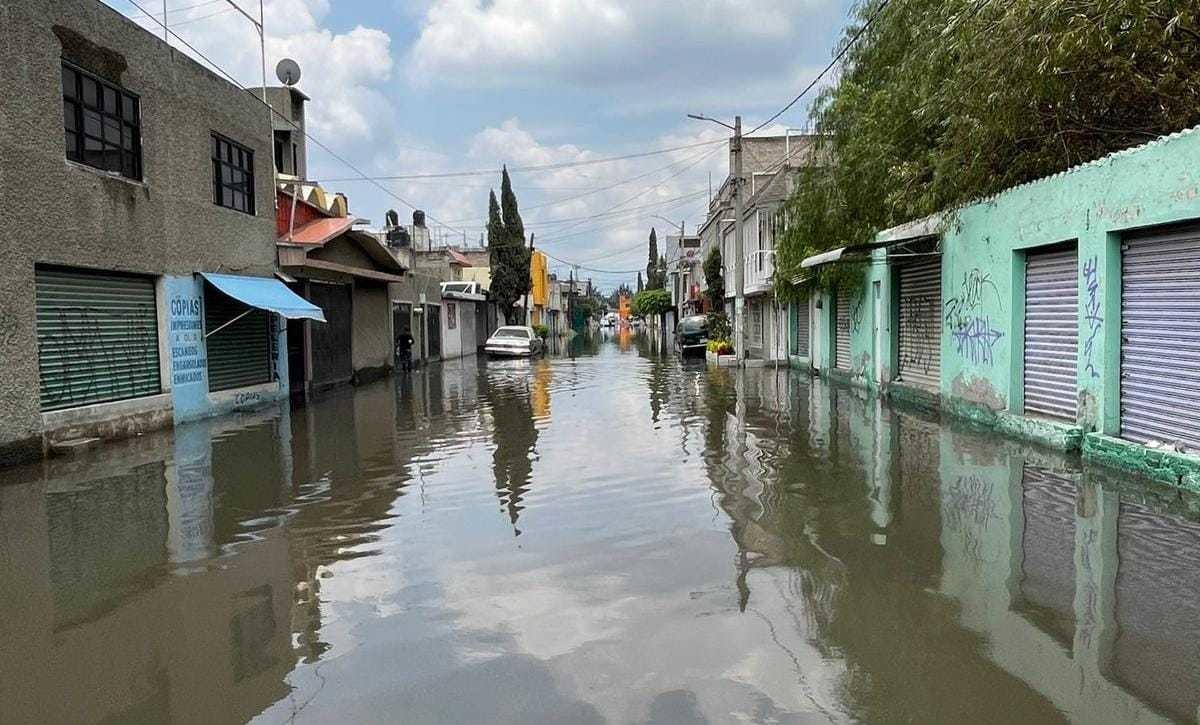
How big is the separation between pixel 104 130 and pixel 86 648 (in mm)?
10534

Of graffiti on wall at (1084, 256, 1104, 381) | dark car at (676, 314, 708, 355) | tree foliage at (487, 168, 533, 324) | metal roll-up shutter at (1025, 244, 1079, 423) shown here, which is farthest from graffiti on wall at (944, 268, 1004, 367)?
tree foliage at (487, 168, 533, 324)

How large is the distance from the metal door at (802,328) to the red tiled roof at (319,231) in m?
13.2

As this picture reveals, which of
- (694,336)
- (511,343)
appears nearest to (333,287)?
(511,343)

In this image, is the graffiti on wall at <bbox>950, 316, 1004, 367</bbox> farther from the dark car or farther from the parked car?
the parked car

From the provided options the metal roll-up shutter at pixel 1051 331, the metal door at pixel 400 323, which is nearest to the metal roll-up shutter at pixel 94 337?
the metal roll-up shutter at pixel 1051 331

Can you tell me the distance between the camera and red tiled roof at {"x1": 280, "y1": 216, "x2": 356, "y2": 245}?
66.0 ft

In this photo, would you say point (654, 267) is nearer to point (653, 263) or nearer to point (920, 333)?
point (653, 263)

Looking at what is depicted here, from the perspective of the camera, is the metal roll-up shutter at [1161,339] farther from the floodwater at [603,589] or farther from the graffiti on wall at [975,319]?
the graffiti on wall at [975,319]

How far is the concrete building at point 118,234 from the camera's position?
10.9m

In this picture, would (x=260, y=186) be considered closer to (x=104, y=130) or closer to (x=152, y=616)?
(x=104, y=130)

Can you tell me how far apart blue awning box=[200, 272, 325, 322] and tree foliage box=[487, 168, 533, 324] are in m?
35.0

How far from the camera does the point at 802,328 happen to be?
90.6 feet

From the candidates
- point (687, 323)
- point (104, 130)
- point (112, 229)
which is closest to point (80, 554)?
point (112, 229)

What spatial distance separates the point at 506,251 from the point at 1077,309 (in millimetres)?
45660
